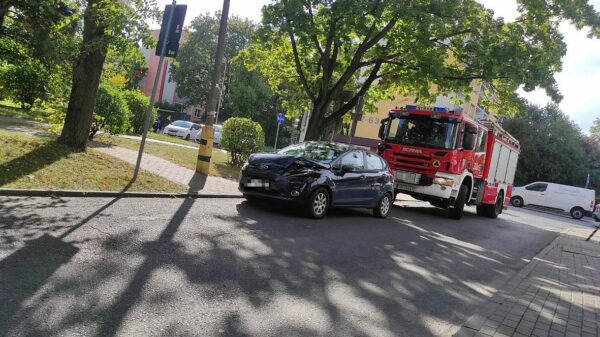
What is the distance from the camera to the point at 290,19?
50.7ft

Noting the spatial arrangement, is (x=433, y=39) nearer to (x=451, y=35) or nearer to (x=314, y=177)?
(x=451, y=35)

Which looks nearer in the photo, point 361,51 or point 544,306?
point 544,306

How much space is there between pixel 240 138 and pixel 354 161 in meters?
7.29

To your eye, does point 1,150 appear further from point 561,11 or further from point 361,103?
point 561,11

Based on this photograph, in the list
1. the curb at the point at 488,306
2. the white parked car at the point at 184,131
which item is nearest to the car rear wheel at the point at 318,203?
the curb at the point at 488,306

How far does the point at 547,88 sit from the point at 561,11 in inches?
105

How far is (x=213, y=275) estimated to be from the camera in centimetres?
504

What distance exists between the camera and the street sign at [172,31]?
9547 mm

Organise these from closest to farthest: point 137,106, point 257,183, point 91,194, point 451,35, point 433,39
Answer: point 91,194 < point 257,183 < point 451,35 < point 433,39 < point 137,106

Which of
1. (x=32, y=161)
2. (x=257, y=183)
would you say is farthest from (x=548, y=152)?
(x=32, y=161)

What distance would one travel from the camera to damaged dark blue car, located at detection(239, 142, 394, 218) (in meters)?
9.33

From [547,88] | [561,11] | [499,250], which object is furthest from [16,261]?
[561,11]

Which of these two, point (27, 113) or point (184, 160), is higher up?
point (27, 113)

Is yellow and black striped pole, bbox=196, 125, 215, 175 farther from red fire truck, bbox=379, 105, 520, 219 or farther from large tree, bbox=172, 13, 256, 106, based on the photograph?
large tree, bbox=172, 13, 256, 106
